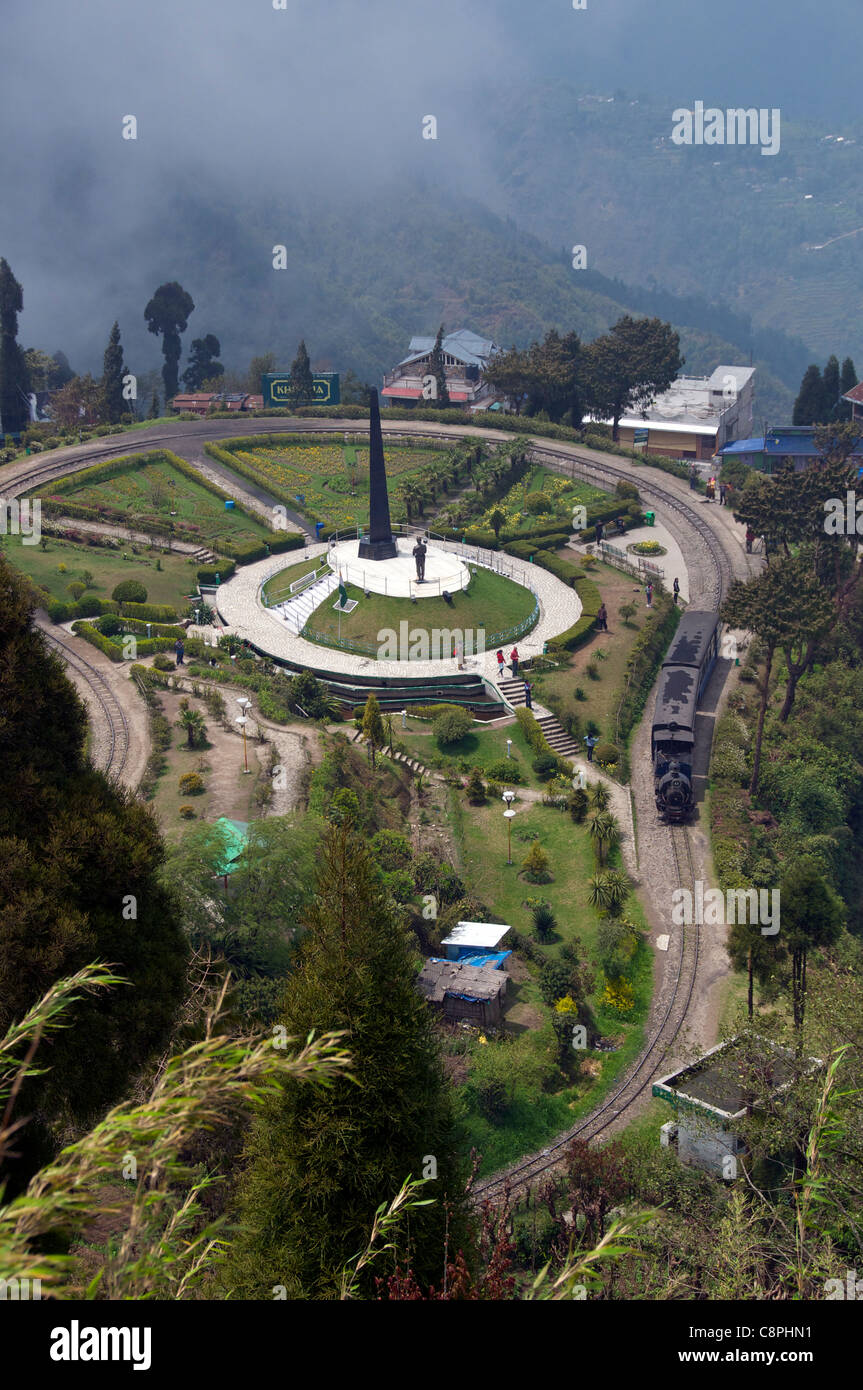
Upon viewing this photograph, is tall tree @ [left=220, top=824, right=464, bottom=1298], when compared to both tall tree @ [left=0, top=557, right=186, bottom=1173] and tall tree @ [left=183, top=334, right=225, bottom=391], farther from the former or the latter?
tall tree @ [left=183, top=334, right=225, bottom=391]

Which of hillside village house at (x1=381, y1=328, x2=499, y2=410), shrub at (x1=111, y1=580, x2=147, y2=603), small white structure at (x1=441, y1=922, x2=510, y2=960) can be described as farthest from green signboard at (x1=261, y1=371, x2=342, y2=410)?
small white structure at (x1=441, y1=922, x2=510, y2=960)

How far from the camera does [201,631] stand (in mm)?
76000

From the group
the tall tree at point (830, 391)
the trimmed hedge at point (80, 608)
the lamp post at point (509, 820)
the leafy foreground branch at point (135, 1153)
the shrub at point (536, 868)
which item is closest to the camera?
the leafy foreground branch at point (135, 1153)

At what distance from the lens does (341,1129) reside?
52.5ft

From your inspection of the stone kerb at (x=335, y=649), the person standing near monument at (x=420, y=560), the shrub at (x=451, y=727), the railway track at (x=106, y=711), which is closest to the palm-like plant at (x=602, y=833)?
the shrub at (x=451, y=727)

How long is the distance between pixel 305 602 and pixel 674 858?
33692 mm

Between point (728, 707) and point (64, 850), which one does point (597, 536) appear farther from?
point (64, 850)

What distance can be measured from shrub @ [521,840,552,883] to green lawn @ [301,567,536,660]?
2230cm

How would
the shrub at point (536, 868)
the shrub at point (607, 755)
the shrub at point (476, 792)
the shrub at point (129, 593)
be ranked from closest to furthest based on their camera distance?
the shrub at point (536, 868) < the shrub at point (476, 792) < the shrub at point (607, 755) < the shrub at point (129, 593)

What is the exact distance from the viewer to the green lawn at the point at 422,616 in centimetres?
7506

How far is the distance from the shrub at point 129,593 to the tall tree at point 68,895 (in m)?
54.7

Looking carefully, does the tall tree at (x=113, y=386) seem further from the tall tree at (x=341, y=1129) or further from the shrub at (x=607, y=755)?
the tall tree at (x=341, y=1129)

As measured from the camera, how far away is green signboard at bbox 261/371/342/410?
401ft

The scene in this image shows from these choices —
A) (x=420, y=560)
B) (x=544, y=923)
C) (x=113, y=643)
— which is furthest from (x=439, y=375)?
(x=544, y=923)
